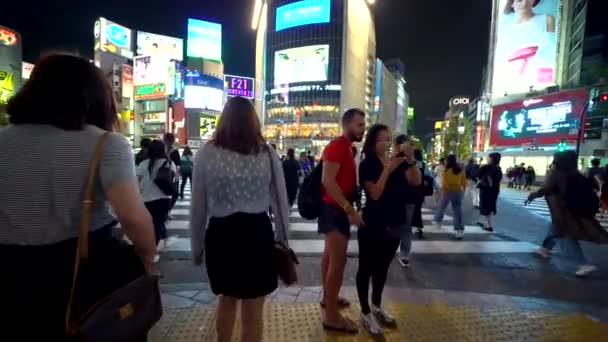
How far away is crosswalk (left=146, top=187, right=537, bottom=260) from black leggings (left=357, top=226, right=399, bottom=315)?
264 cm

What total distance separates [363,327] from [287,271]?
138cm

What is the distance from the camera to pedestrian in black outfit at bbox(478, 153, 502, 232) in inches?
334

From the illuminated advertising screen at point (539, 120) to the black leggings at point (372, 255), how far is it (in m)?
48.3

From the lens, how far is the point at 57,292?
1251mm

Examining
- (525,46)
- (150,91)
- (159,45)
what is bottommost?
(150,91)

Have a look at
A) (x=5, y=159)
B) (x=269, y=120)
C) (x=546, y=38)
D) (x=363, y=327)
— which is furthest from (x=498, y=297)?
(x=269, y=120)

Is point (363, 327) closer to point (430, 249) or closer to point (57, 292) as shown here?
point (57, 292)

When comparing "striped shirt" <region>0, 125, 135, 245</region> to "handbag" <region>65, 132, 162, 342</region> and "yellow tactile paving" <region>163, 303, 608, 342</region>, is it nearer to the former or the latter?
"handbag" <region>65, 132, 162, 342</region>

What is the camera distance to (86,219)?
4.28 ft

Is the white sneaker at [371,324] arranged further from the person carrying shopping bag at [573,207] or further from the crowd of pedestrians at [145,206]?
the person carrying shopping bag at [573,207]

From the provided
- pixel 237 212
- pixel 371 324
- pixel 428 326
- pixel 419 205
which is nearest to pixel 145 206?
pixel 237 212

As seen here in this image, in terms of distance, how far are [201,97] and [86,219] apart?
182 feet

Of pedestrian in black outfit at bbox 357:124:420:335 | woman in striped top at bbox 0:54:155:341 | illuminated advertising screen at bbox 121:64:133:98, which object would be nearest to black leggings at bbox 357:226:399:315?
pedestrian in black outfit at bbox 357:124:420:335

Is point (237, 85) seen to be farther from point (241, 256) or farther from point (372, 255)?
point (241, 256)
